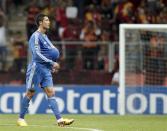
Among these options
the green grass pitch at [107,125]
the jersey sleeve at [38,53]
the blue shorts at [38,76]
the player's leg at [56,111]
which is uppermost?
the jersey sleeve at [38,53]

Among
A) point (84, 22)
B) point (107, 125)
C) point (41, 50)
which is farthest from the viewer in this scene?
point (84, 22)

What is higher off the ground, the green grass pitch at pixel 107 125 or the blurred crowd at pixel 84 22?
the blurred crowd at pixel 84 22

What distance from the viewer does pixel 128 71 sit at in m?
21.2

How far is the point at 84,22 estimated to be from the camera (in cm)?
2372

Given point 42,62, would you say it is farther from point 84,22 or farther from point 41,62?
point 84,22

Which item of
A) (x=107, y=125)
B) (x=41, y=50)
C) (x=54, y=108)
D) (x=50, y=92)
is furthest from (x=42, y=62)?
(x=107, y=125)

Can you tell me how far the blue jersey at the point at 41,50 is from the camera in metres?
14.4

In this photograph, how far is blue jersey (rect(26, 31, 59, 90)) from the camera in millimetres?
14469

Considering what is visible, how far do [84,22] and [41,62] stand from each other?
919 centimetres

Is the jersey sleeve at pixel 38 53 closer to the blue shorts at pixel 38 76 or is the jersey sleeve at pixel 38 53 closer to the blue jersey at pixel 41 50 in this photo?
the blue jersey at pixel 41 50

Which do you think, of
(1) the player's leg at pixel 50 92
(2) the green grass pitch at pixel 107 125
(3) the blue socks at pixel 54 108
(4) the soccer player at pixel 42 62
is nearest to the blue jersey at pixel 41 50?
(4) the soccer player at pixel 42 62

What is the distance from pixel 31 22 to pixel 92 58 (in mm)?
2903

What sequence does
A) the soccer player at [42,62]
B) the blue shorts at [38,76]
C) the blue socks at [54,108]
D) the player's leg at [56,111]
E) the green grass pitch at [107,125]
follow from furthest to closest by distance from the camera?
the blue shorts at [38,76], the soccer player at [42,62], the blue socks at [54,108], the player's leg at [56,111], the green grass pitch at [107,125]

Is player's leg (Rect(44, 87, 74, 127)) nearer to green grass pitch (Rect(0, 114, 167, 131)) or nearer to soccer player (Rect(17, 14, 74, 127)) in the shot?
soccer player (Rect(17, 14, 74, 127))
